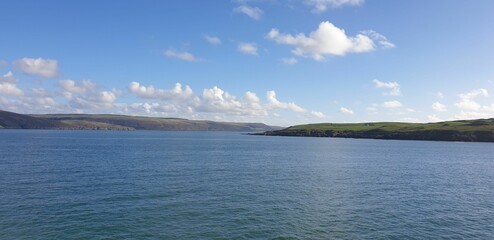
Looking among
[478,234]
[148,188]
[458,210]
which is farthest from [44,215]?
[458,210]

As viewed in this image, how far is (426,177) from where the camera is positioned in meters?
81.6

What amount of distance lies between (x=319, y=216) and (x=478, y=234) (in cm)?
1723

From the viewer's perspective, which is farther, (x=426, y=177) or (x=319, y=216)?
(x=426, y=177)

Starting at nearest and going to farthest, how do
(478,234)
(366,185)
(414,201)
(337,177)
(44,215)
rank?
(478,234), (44,215), (414,201), (366,185), (337,177)

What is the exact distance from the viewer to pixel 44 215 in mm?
43281

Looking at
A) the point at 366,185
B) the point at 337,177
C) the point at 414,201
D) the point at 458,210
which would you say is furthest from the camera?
the point at 337,177

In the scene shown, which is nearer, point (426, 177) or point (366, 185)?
point (366, 185)

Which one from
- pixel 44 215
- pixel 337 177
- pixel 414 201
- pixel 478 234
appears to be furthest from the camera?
pixel 337 177

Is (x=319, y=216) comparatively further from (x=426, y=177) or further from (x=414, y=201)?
(x=426, y=177)

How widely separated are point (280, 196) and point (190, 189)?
48.9 ft

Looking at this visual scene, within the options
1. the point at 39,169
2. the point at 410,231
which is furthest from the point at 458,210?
the point at 39,169

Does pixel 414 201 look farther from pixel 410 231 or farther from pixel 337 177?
pixel 337 177

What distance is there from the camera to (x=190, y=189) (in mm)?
60625

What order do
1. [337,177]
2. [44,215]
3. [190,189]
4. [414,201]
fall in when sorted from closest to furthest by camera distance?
[44,215] → [414,201] → [190,189] → [337,177]
